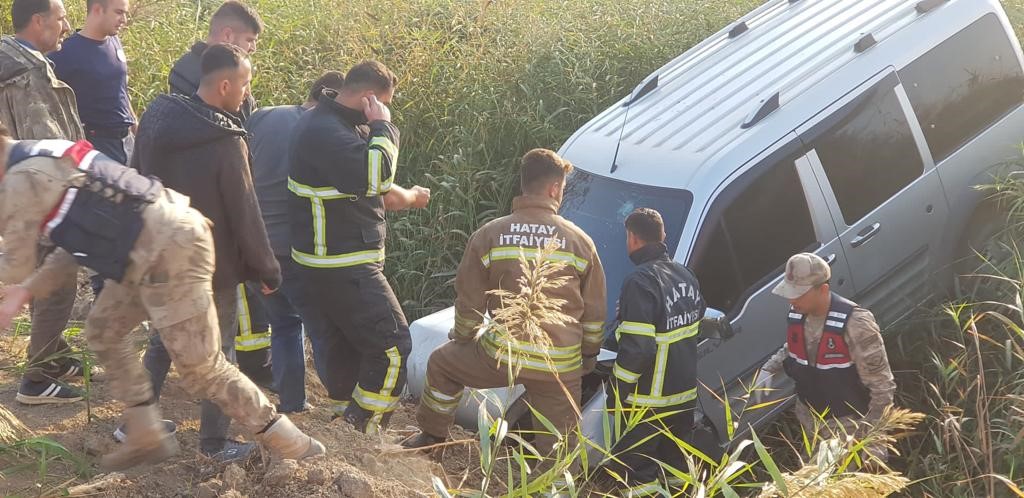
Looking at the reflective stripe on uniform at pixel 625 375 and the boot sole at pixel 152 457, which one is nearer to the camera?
the boot sole at pixel 152 457

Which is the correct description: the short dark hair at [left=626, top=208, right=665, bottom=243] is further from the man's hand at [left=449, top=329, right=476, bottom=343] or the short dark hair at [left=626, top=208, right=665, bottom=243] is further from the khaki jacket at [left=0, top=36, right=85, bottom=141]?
the khaki jacket at [left=0, top=36, right=85, bottom=141]

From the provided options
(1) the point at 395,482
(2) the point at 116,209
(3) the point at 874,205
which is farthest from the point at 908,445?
(2) the point at 116,209

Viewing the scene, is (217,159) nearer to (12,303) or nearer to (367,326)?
(367,326)

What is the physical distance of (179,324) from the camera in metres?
3.85

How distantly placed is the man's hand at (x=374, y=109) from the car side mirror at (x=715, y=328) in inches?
68.6

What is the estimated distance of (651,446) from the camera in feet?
15.8

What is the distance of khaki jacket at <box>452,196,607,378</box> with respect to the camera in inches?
179

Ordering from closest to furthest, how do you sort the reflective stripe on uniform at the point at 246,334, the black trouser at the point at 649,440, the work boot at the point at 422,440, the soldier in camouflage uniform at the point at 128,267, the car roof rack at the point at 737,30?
the soldier in camouflage uniform at the point at 128,267
the black trouser at the point at 649,440
the work boot at the point at 422,440
the reflective stripe on uniform at the point at 246,334
the car roof rack at the point at 737,30

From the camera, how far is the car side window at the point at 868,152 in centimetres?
557

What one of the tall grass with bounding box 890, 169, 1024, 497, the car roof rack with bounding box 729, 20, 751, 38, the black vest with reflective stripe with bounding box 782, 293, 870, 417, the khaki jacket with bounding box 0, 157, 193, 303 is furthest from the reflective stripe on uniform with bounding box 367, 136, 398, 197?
the car roof rack with bounding box 729, 20, 751, 38

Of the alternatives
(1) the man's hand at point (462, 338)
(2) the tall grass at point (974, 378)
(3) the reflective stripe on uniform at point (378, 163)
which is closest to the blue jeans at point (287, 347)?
(1) the man's hand at point (462, 338)

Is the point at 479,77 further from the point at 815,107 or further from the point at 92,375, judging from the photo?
the point at 92,375

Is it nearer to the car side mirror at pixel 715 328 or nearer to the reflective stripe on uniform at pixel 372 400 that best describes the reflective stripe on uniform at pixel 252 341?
the reflective stripe on uniform at pixel 372 400

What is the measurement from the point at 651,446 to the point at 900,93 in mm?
2533
